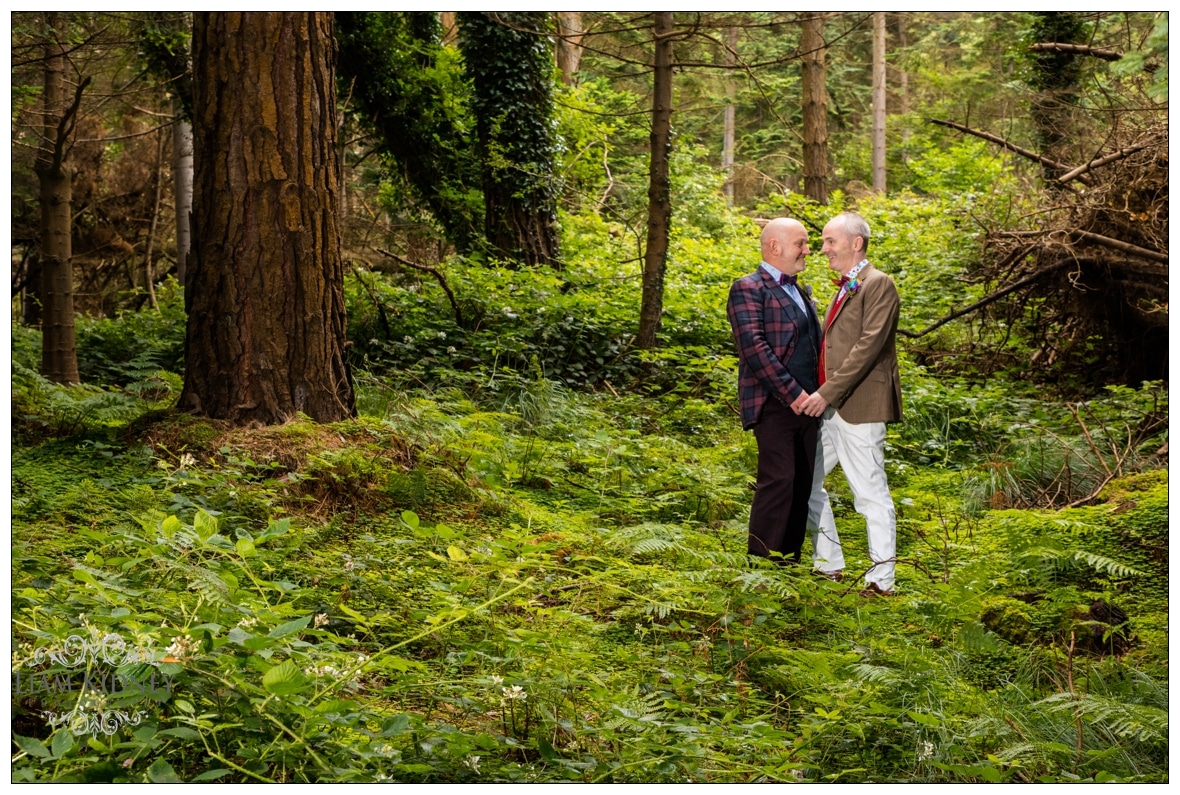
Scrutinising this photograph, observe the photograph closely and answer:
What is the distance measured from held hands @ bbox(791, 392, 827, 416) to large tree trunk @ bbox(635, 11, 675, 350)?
5147 mm

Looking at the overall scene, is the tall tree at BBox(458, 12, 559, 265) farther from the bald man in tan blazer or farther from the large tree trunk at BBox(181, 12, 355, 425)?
the bald man in tan blazer

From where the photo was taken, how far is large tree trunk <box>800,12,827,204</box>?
62.0ft

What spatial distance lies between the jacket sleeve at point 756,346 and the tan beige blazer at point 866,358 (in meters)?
0.20

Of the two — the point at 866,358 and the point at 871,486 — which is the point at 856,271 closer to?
the point at 866,358

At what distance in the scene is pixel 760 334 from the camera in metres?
5.69

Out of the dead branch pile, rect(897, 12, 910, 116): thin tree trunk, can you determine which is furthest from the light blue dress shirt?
rect(897, 12, 910, 116): thin tree trunk

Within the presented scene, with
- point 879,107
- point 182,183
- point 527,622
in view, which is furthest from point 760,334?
point 879,107

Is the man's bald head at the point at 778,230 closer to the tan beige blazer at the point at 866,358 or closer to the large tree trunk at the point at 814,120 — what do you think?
the tan beige blazer at the point at 866,358

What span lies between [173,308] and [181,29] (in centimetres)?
346

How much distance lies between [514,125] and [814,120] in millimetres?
7649

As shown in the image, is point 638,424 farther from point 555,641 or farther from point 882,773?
point 882,773

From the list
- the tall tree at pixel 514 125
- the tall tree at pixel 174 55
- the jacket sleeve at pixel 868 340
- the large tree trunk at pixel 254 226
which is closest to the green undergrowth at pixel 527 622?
the large tree trunk at pixel 254 226

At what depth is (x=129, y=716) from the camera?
2.81 meters

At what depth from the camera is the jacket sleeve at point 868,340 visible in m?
5.40
